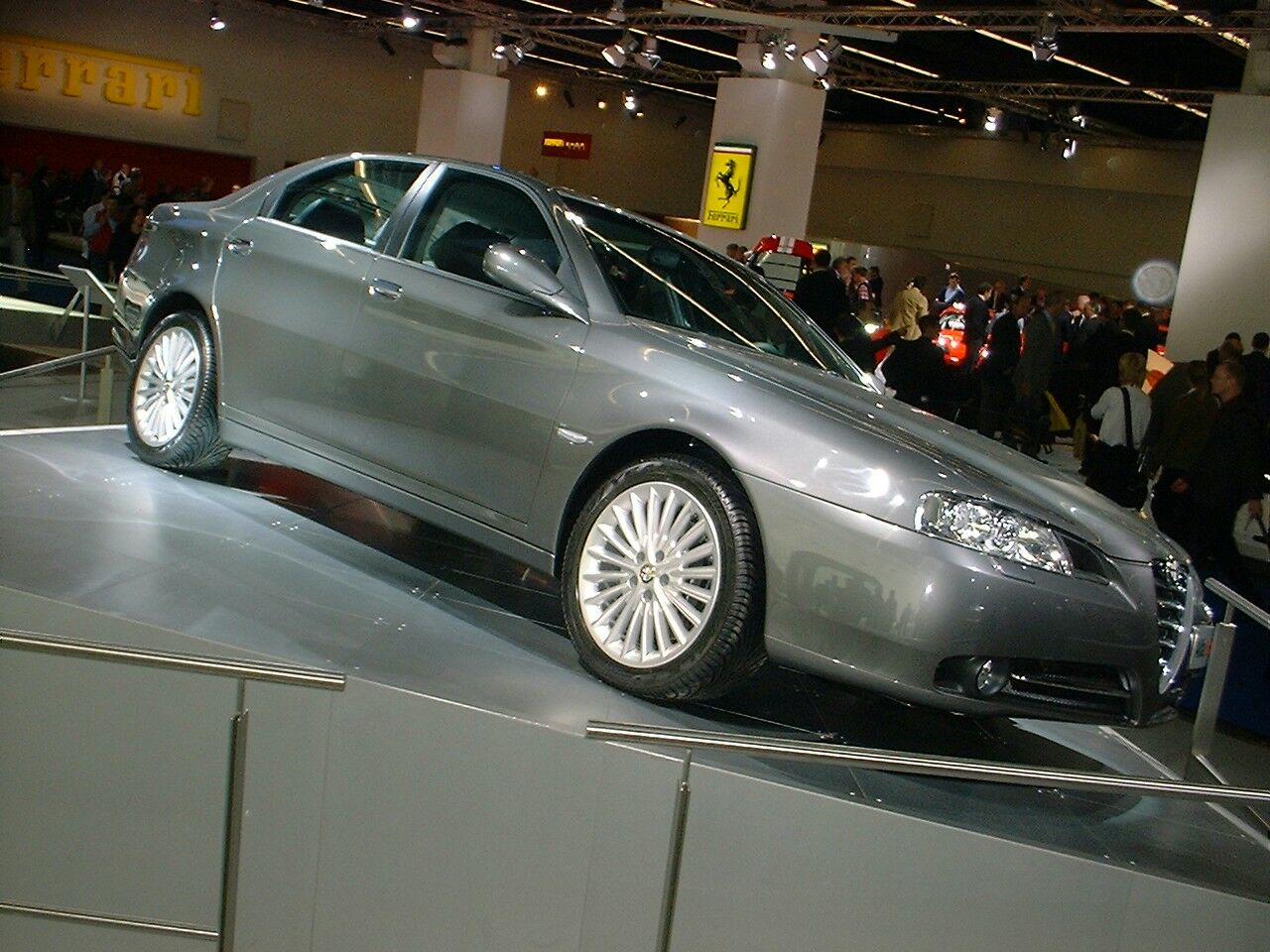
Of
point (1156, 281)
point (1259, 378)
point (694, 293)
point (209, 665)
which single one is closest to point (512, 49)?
point (1156, 281)

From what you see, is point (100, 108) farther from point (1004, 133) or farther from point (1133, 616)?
point (1133, 616)

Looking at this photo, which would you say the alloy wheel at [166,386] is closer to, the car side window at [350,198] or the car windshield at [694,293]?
the car side window at [350,198]

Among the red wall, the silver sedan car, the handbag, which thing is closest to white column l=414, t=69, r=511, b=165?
the red wall

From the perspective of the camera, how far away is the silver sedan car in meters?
3.17

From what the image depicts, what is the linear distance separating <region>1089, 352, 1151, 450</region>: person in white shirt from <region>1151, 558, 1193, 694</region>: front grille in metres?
5.05

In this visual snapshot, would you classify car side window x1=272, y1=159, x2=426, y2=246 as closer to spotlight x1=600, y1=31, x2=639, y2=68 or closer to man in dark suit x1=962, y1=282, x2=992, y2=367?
man in dark suit x1=962, y1=282, x2=992, y2=367

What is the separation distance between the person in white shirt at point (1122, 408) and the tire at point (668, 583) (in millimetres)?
5592

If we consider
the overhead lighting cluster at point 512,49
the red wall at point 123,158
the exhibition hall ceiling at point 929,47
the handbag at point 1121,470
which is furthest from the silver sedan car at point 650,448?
the red wall at point 123,158

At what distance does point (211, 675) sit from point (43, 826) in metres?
0.70

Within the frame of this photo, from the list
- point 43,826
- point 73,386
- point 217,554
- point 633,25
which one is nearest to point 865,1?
point 633,25

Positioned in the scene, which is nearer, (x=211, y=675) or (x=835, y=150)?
(x=211, y=675)

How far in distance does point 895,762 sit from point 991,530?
712mm

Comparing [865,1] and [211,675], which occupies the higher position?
[865,1]

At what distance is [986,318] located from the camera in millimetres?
15359
